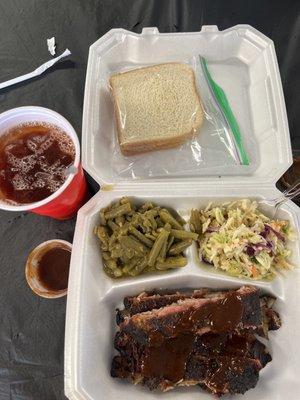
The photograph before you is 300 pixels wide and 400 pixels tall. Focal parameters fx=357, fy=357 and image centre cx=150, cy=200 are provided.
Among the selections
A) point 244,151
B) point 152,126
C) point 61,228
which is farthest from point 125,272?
point 244,151

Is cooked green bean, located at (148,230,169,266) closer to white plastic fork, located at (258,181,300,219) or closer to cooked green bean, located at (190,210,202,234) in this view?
cooked green bean, located at (190,210,202,234)

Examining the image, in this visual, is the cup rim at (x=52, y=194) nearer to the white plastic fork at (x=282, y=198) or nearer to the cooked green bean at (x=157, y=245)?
the cooked green bean at (x=157, y=245)

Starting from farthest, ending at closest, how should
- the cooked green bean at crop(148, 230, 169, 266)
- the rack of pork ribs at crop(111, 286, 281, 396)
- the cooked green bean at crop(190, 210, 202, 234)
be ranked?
the cooked green bean at crop(190, 210, 202, 234)
the cooked green bean at crop(148, 230, 169, 266)
the rack of pork ribs at crop(111, 286, 281, 396)

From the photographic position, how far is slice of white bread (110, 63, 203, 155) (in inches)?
66.6

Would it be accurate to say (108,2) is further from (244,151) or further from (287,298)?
(287,298)

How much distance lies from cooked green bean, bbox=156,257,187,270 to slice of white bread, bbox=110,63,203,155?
0.56 meters

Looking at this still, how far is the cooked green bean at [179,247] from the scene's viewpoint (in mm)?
1509

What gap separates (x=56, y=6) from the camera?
219 cm

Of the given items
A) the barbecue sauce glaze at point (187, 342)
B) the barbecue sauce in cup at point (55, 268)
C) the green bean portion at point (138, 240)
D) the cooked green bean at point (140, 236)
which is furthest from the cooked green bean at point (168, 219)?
the barbecue sauce in cup at point (55, 268)

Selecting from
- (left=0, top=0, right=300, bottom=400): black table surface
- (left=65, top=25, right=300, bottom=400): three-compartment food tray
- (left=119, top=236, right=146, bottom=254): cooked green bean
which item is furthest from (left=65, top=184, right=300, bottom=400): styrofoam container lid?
(left=0, top=0, right=300, bottom=400): black table surface

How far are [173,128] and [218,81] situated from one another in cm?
45

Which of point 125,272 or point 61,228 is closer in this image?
point 125,272

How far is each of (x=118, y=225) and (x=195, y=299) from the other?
44 cm

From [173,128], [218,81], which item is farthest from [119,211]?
[218,81]
